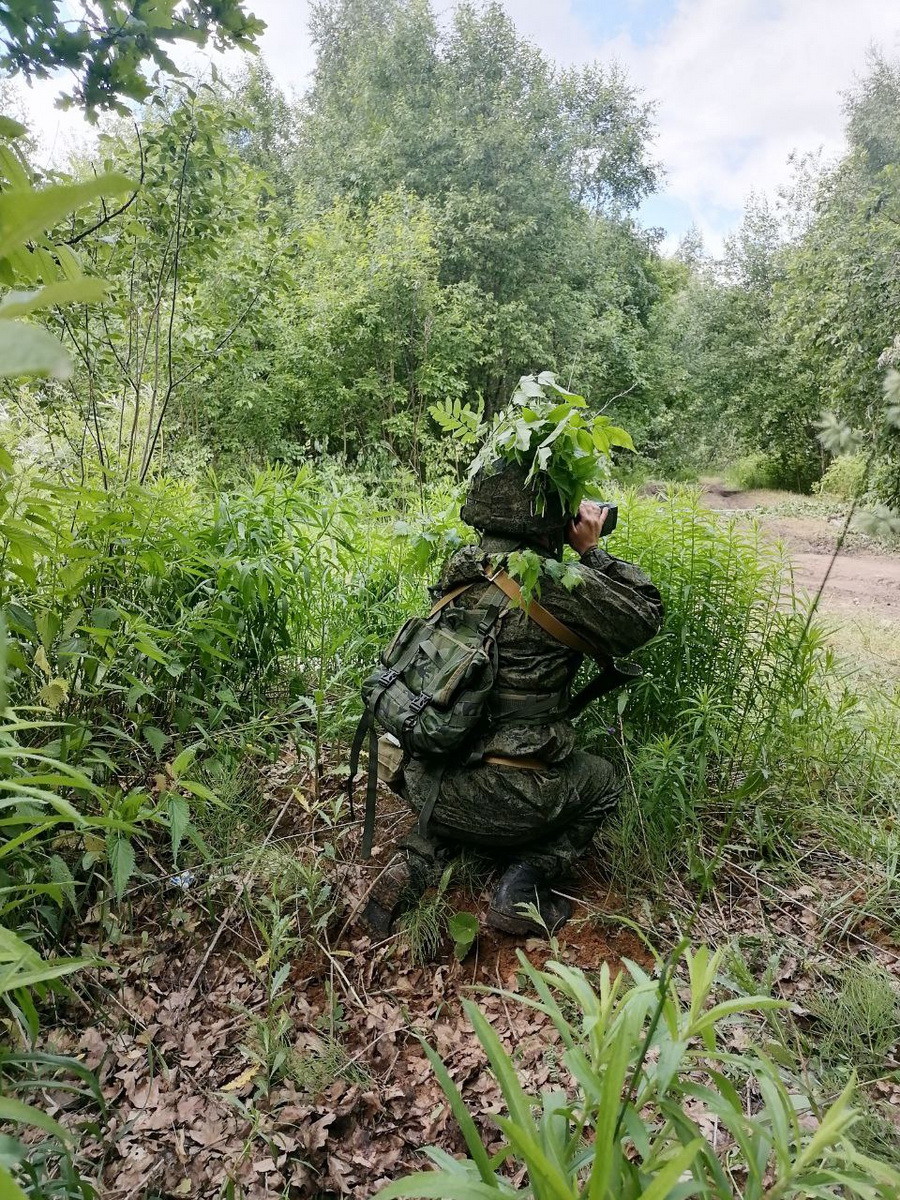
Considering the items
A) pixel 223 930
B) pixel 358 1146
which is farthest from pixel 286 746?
pixel 358 1146

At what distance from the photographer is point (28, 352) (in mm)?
306

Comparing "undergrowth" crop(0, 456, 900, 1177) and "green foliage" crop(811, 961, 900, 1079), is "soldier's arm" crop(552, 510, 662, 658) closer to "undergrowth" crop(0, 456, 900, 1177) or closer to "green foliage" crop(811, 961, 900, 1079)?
"undergrowth" crop(0, 456, 900, 1177)

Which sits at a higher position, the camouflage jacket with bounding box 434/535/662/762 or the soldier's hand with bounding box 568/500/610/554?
the soldier's hand with bounding box 568/500/610/554

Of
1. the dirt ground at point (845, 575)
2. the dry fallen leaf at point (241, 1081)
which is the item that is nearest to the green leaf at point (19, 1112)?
the dry fallen leaf at point (241, 1081)

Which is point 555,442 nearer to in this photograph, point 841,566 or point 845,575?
point 845,575

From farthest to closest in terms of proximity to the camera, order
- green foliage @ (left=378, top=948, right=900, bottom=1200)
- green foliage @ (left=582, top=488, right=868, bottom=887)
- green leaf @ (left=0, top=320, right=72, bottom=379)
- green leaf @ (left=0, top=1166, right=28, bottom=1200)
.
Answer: green foliage @ (left=582, top=488, right=868, bottom=887) < green foliage @ (left=378, top=948, right=900, bottom=1200) < green leaf @ (left=0, top=1166, right=28, bottom=1200) < green leaf @ (left=0, top=320, right=72, bottom=379)

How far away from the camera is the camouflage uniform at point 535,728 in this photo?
6.55 feet

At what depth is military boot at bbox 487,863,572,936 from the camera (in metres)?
2.08

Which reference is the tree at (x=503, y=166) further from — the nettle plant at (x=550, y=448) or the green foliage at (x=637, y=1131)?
the green foliage at (x=637, y=1131)

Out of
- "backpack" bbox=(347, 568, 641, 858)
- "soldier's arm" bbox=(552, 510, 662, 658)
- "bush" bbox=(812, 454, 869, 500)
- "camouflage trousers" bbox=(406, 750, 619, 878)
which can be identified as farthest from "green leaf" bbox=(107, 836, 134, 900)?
"bush" bbox=(812, 454, 869, 500)

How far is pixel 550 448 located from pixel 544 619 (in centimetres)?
48

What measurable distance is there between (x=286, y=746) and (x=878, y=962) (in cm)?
214

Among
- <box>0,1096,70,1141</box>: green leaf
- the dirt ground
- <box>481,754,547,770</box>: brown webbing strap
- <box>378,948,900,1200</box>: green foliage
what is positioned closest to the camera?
<box>0,1096,70,1141</box>: green leaf

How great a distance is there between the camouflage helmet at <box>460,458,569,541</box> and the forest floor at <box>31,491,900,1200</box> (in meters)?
1.10
